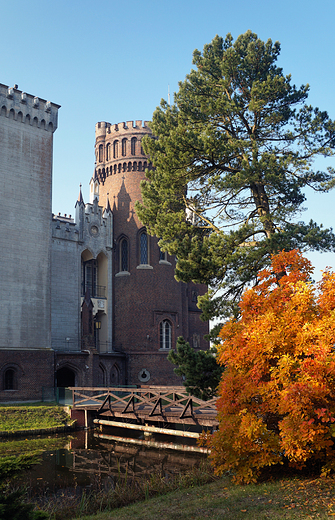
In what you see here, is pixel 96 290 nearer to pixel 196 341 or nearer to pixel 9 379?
pixel 196 341

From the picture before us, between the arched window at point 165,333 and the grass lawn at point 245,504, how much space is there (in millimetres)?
24178

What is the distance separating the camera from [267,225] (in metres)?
15.1

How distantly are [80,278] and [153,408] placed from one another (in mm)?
14743

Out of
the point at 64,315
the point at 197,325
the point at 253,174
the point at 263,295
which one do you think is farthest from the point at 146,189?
the point at 197,325

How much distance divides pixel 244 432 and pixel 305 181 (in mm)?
9799

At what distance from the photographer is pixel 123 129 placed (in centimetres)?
3553

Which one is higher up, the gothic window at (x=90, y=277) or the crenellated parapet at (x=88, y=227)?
the crenellated parapet at (x=88, y=227)

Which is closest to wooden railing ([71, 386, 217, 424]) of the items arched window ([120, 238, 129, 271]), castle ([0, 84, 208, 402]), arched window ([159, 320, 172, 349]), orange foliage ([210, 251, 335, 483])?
castle ([0, 84, 208, 402])

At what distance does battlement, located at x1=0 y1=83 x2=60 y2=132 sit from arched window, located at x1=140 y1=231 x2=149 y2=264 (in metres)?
9.40

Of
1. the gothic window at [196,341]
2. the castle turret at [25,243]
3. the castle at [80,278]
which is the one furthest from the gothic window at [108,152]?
the gothic window at [196,341]

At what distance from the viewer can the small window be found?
34062 millimetres

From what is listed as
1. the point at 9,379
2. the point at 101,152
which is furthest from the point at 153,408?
the point at 101,152

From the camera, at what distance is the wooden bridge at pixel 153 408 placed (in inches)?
650

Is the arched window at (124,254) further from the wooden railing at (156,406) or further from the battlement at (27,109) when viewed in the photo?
the wooden railing at (156,406)
